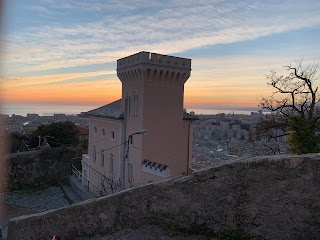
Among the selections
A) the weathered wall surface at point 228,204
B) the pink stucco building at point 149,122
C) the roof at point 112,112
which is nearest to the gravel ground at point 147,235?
the weathered wall surface at point 228,204

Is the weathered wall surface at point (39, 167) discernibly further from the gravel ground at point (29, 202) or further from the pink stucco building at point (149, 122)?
the pink stucco building at point (149, 122)

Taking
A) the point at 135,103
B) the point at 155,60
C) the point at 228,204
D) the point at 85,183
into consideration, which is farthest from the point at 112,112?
the point at 228,204

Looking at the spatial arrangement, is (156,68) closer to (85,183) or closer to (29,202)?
(85,183)

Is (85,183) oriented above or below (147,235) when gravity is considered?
below

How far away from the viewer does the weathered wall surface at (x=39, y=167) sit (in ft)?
95.0

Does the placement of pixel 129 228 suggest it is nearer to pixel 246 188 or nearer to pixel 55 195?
pixel 246 188

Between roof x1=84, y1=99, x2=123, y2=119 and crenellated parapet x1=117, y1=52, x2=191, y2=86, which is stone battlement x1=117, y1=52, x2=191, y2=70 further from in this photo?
roof x1=84, y1=99, x2=123, y2=119

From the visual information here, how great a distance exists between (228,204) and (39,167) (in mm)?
28371

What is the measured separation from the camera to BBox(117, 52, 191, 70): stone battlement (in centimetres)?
1888

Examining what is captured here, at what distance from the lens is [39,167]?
30125 mm

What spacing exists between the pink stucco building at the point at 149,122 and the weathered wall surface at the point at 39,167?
31.7 ft

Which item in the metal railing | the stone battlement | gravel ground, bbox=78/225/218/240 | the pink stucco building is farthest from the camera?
the metal railing

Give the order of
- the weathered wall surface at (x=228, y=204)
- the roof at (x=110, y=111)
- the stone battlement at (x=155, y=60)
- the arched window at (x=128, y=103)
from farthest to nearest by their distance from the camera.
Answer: the roof at (x=110, y=111) < the arched window at (x=128, y=103) < the stone battlement at (x=155, y=60) < the weathered wall surface at (x=228, y=204)

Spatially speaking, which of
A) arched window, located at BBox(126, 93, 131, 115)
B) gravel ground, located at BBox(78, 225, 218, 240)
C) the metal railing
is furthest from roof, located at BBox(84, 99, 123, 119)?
gravel ground, located at BBox(78, 225, 218, 240)
